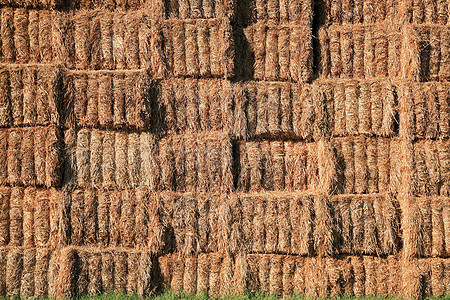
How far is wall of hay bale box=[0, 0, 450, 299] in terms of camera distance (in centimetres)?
777

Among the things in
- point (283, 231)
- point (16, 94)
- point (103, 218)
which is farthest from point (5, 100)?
point (283, 231)

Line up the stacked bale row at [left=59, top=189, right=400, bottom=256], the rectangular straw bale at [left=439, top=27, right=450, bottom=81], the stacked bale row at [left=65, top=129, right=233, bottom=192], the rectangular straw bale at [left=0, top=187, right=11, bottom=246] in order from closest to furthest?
the rectangular straw bale at [left=0, top=187, right=11, bottom=246] < the stacked bale row at [left=59, top=189, right=400, bottom=256] < the stacked bale row at [left=65, top=129, right=233, bottom=192] < the rectangular straw bale at [left=439, top=27, right=450, bottom=81]

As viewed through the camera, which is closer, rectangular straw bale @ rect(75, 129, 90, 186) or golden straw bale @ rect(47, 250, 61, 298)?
golden straw bale @ rect(47, 250, 61, 298)

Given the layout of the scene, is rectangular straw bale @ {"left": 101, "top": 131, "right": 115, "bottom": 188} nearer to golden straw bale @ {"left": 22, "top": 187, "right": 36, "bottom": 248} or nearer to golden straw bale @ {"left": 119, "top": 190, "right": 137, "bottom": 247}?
golden straw bale @ {"left": 119, "top": 190, "right": 137, "bottom": 247}

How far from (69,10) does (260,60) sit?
2.89 metres

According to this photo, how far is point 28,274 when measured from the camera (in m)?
7.67

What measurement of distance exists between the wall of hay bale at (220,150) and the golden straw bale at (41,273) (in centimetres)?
2

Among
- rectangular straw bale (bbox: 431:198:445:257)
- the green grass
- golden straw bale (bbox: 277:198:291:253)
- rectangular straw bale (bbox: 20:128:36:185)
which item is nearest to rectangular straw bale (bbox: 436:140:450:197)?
rectangular straw bale (bbox: 431:198:445:257)

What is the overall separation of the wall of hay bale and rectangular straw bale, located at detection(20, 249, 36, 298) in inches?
0.7

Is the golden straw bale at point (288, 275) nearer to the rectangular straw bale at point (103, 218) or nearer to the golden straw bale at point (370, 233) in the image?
the golden straw bale at point (370, 233)

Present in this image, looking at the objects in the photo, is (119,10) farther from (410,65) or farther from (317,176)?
(410,65)

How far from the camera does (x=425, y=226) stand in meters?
7.75

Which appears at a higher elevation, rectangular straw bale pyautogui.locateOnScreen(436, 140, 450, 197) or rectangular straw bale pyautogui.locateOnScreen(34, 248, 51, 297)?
rectangular straw bale pyautogui.locateOnScreen(436, 140, 450, 197)

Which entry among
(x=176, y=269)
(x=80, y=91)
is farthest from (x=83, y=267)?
(x=80, y=91)
